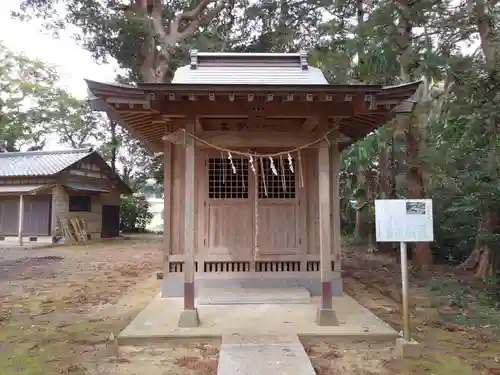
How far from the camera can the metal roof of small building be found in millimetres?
6293

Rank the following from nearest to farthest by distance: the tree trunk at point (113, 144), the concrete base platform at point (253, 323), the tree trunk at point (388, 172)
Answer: the concrete base platform at point (253, 323)
the tree trunk at point (388, 172)
the tree trunk at point (113, 144)

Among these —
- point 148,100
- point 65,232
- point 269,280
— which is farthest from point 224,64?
point 65,232

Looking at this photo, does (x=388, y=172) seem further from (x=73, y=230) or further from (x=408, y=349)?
(x=73, y=230)

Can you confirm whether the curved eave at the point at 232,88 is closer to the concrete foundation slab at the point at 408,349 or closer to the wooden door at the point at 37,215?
the concrete foundation slab at the point at 408,349

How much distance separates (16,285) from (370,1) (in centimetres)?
1116

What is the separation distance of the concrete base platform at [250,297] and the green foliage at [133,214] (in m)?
22.1

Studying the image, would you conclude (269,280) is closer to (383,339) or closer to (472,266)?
(383,339)

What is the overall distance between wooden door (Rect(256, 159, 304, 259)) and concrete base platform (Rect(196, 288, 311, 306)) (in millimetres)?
682

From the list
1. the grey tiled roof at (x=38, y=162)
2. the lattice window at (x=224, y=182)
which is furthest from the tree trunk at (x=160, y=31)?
the lattice window at (x=224, y=182)

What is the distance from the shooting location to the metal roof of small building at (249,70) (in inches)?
248

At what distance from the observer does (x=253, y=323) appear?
5.02m

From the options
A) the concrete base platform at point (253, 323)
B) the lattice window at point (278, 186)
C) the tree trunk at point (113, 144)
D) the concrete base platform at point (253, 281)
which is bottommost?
the concrete base platform at point (253, 323)

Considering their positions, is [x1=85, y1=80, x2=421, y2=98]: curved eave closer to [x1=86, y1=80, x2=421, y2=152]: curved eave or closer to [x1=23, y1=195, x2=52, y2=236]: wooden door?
[x1=86, y1=80, x2=421, y2=152]: curved eave

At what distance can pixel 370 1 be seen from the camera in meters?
11.2
